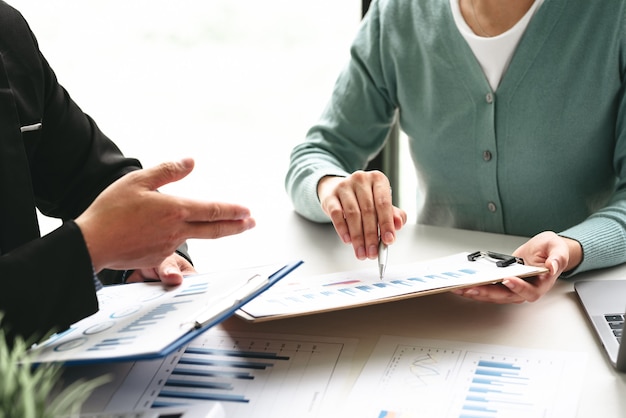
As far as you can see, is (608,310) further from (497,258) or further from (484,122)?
(484,122)

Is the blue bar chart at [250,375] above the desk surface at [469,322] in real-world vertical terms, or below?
below

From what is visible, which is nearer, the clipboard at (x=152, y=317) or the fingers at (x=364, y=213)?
the clipboard at (x=152, y=317)

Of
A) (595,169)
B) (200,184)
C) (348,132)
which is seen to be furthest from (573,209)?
(200,184)

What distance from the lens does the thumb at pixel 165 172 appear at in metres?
0.97

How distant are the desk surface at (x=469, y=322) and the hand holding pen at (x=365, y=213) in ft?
0.16

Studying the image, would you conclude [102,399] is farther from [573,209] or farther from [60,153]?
[573,209]

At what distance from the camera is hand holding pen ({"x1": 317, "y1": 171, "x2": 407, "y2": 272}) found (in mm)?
1183

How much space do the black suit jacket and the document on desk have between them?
23 cm

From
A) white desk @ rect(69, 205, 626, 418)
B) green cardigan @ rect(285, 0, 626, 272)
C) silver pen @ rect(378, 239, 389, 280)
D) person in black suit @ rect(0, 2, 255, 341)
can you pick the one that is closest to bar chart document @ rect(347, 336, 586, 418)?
white desk @ rect(69, 205, 626, 418)

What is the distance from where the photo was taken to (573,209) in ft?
4.95

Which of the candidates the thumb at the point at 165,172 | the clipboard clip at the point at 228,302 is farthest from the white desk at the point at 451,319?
the thumb at the point at 165,172

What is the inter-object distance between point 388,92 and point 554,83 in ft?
1.20

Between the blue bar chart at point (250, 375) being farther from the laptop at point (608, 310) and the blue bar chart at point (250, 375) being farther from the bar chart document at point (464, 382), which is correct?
the laptop at point (608, 310)

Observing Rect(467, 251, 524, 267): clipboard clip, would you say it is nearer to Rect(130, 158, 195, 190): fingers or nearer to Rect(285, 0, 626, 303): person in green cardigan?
Rect(285, 0, 626, 303): person in green cardigan
